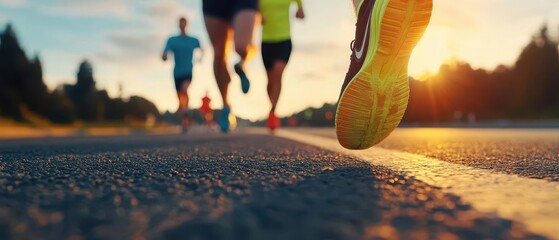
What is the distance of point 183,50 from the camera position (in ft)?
33.3

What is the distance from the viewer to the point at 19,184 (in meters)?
1.63

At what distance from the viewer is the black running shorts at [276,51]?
6.36m

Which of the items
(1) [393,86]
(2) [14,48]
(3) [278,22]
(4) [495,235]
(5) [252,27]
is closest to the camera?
(4) [495,235]

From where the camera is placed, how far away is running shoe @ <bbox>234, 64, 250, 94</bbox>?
17.9 ft

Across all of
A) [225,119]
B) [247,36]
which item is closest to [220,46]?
[247,36]

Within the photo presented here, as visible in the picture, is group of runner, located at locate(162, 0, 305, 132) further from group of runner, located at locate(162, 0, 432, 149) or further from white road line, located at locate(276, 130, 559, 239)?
white road line, located at locate(276, 130, 559, 239)

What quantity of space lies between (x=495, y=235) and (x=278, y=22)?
555 centimetres

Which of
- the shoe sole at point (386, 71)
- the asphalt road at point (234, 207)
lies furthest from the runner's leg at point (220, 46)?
the asphalt road at point (234, 207)

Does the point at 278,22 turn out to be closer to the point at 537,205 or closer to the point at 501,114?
the point at 537,205

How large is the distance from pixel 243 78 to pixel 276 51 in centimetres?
93

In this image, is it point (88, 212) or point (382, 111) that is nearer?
point (88, 212)

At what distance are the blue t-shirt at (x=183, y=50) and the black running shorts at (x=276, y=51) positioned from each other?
160 inches

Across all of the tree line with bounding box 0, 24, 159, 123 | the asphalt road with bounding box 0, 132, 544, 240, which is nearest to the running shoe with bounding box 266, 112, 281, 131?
the asphalt road with bounding box 0, 132, 544, 240

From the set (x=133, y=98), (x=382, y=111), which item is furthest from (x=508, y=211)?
(x=133, y=98)
